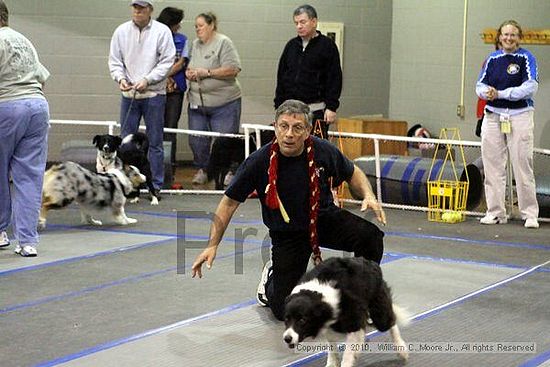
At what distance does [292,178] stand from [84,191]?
11.2 ft

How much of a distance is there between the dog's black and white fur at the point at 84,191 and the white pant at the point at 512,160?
2.92 meters

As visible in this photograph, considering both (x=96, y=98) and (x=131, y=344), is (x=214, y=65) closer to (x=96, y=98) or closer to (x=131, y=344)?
(x=96, y=98)

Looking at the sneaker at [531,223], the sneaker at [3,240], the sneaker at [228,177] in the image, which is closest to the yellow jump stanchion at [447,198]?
the sneaker at [531,223]

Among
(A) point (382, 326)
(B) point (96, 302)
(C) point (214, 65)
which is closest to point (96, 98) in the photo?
(C) point (214, 65)

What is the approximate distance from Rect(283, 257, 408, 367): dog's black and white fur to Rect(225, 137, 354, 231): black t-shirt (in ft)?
1.96

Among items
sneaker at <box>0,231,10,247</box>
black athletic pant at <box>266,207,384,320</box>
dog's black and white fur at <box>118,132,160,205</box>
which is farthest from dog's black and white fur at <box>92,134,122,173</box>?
black athletic pant at <box>266,207,384,320</box>

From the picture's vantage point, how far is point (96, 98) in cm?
1116

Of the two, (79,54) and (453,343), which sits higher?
(79,54)

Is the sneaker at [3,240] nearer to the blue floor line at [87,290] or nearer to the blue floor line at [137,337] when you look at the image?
the blue floor line at [87,290]

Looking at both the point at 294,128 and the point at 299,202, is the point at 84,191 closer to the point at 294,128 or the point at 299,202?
the point at 299,202

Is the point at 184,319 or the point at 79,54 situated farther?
the point at 79,54

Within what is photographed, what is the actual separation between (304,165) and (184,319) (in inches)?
39.9

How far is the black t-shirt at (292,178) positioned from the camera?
15.6 feet

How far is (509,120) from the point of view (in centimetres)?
796
